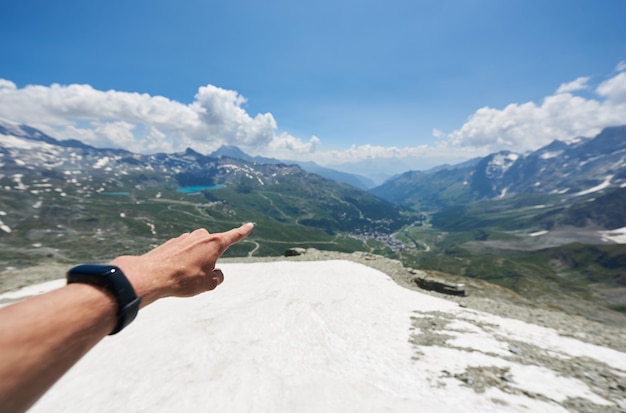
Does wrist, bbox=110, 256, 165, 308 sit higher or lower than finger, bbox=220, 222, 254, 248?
lower

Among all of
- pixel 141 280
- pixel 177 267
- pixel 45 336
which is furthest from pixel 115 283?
pixel 177 267

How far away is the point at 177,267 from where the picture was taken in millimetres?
4742

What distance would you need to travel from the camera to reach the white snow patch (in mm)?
11172

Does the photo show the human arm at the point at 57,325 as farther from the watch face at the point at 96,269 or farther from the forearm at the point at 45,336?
the watch face at the point at 96,269

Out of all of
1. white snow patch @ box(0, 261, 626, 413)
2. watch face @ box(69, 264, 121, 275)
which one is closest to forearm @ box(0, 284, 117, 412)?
watch face @ box(69, 264, 121, 275)

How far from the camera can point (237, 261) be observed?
1581 inches

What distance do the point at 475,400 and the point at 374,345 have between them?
6.28 metres

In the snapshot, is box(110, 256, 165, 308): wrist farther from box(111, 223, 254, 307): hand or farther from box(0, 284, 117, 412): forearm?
box(0, 284, 117, 412): forearm

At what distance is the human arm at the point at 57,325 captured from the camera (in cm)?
238

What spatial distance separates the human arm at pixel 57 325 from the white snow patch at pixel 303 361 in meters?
9.32

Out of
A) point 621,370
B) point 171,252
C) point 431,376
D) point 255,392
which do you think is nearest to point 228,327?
point 255,392

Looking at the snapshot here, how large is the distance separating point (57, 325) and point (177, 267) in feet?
6.54

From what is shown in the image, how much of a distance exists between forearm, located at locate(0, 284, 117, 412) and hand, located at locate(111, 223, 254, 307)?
608 millimetres

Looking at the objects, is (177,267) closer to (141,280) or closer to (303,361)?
(141,280)
